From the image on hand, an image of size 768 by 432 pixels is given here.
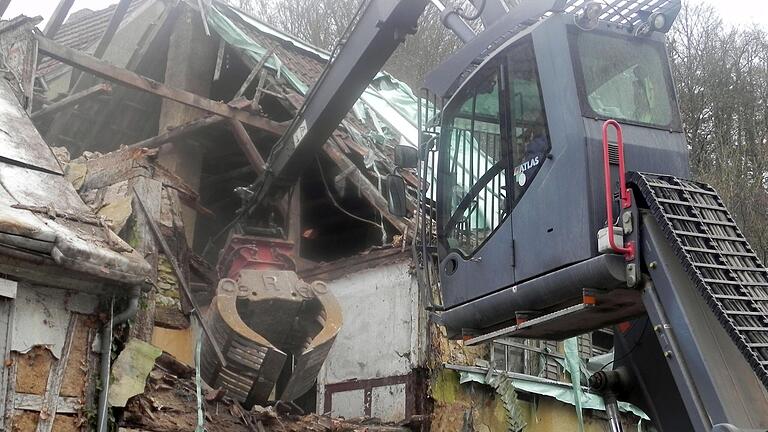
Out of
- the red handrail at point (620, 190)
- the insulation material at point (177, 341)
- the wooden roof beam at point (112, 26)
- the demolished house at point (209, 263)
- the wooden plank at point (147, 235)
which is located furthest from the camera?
the wooden roof beam at point (112, 26)

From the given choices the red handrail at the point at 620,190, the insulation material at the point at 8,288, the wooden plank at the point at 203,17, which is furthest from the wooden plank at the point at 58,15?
the red handrail at the point at 620,190

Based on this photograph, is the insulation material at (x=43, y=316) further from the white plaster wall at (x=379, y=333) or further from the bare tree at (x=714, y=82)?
the bare tree at (x=714, y=82)

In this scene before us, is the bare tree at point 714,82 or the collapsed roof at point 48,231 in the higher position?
the bare tree at point 714,82

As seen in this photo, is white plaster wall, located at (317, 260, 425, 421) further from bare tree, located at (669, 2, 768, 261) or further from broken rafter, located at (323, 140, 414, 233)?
bare tree, located at (669, 2, 768, 261)

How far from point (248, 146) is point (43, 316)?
628 centimetres

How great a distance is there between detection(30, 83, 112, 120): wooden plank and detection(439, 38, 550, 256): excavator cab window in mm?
7956

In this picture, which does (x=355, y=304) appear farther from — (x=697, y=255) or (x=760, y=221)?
(x=760, y=221)

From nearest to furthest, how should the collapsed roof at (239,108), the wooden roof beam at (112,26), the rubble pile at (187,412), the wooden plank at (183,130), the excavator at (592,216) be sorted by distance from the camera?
1. the excavator at (592,216)
2. the rubble pile at (187,412)
3. the collapsed roof at (239,108)
4. the wooden plank at (183,130)
5. the wooden roof beam at (112,26)

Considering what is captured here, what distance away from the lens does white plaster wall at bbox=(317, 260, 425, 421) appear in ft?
35.1

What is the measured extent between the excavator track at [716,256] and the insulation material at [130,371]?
3.88 meters

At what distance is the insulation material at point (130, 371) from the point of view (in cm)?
638

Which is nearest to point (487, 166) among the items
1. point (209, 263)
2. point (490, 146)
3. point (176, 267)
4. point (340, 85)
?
point (490, 146)

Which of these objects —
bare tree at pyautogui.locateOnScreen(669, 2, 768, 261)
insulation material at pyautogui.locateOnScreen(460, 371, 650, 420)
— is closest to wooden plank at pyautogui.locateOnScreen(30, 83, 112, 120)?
insulation material at pyautogui.locateOnScreen(460, 371, 650, 420)

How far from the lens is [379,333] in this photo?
11172 millimetres
